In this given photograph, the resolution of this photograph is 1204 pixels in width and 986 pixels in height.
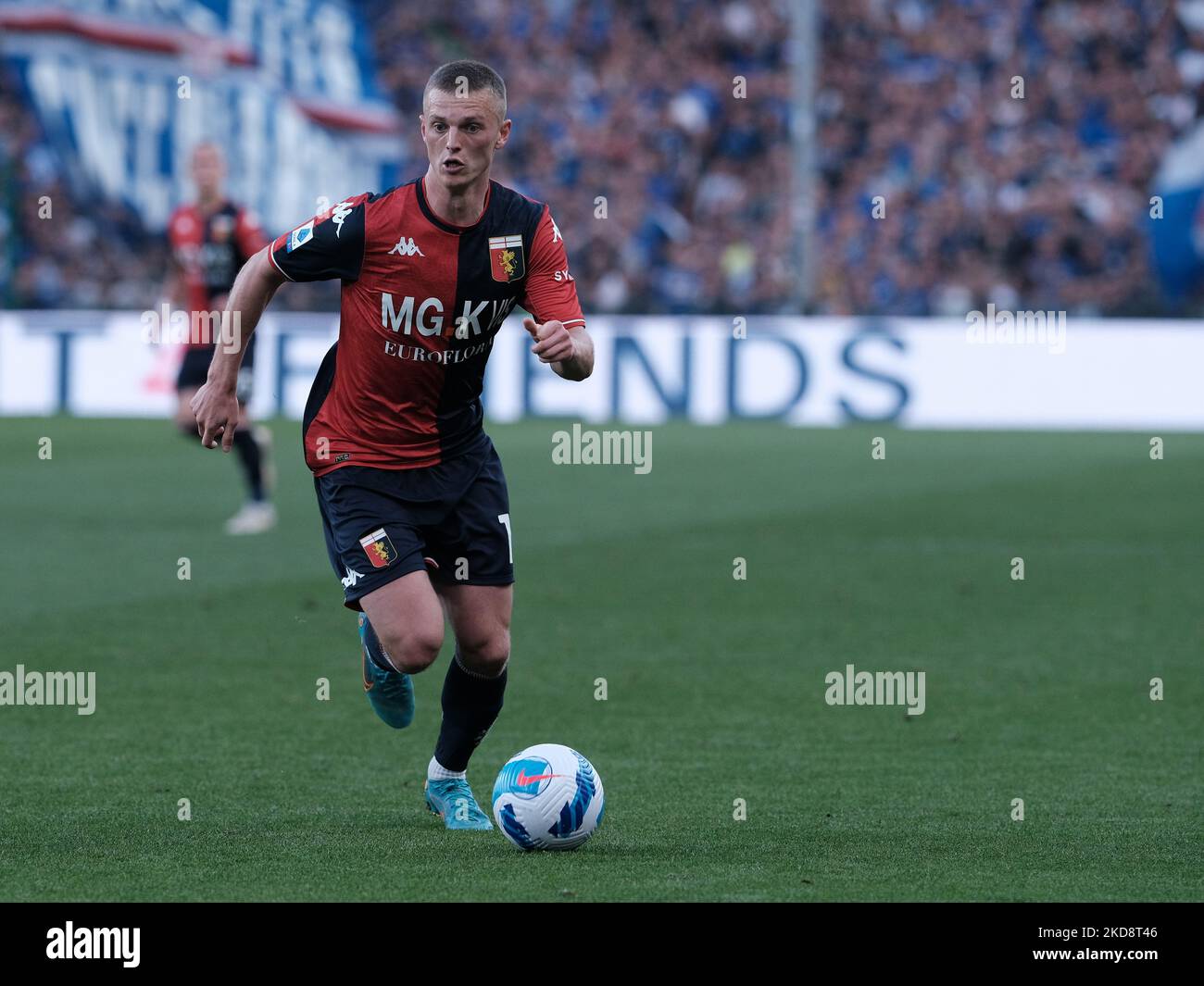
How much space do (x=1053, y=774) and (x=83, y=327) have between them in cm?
1892

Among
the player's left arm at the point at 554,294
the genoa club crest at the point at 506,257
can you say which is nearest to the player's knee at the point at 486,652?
the player's left arm at the point at 554,294

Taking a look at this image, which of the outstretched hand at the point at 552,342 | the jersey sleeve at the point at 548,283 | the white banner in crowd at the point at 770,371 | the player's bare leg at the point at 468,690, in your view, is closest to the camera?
the outstretched hand at the point at 552,342

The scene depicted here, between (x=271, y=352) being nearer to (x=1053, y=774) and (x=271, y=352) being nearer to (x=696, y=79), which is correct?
(x=696, y=79)

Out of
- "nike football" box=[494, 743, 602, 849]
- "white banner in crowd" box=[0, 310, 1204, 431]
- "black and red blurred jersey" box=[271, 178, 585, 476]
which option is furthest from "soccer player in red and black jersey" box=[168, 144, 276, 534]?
"white banner in crowd" box=[0, 310, 1204, 431]

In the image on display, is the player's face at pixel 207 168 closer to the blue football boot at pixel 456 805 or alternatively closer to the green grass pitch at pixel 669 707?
the green grass pitch at pixel 669 707

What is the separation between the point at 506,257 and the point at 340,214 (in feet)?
1.52

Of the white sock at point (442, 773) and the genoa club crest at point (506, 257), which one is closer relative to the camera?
the genoa club crest at point (506, 257)

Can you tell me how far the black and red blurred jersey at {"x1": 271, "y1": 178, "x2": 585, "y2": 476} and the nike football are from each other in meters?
0.95

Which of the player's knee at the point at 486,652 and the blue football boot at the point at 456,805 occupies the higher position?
the player's knee at the point at 486,652

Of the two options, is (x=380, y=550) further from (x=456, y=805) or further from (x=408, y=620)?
(x=456, y=805)

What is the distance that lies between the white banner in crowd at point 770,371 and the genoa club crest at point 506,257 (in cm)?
1734

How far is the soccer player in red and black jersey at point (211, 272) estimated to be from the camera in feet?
43.4

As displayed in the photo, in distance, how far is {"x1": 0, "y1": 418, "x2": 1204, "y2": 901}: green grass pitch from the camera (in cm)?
514
